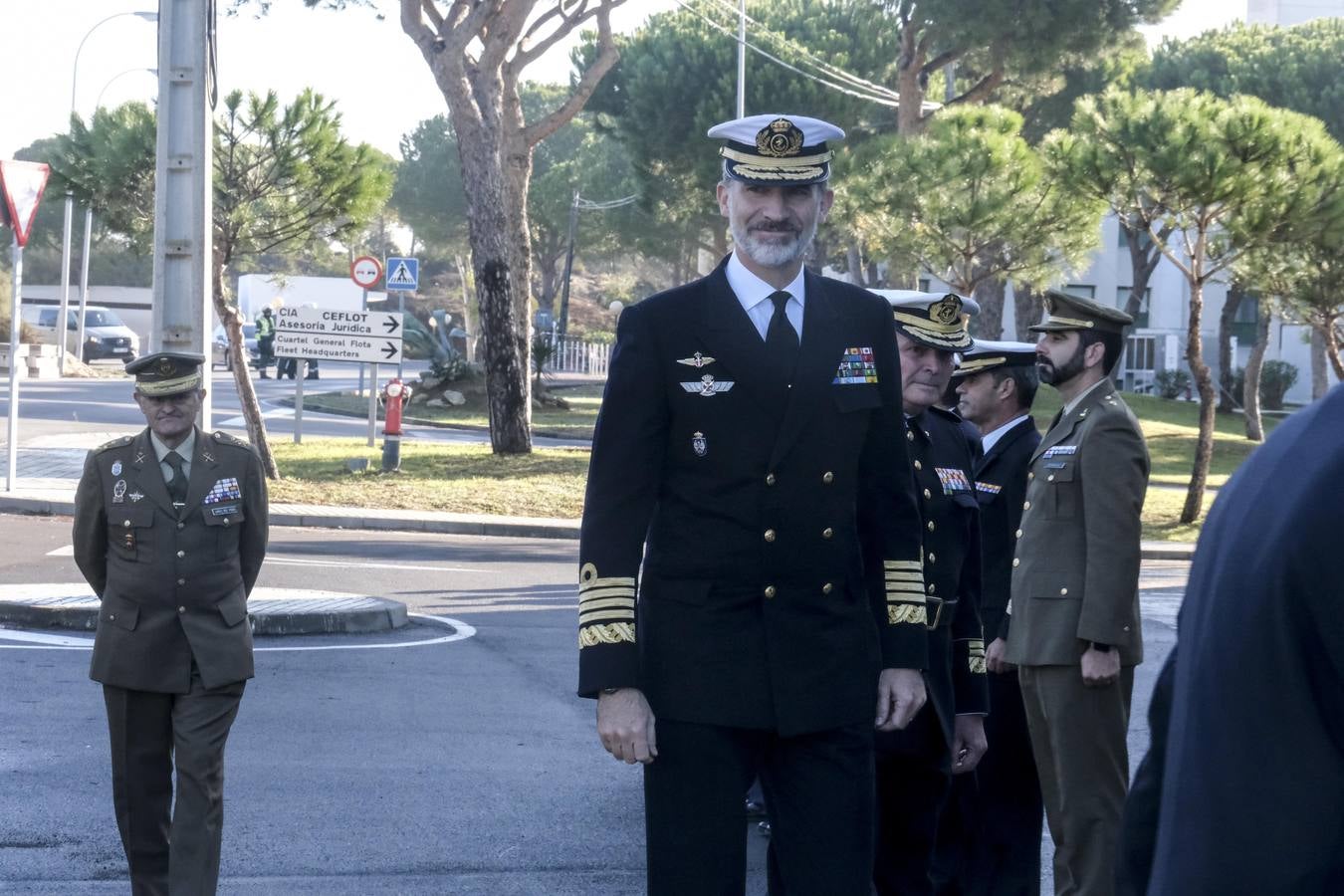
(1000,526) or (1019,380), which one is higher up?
(1019,380)

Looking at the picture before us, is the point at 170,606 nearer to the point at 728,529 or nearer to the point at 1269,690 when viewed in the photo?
the point at 728,529

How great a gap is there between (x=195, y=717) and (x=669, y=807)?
7.51 ft

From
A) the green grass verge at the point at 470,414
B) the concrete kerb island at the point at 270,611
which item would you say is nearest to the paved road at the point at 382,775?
the concrete kerb island at the point at 270,611

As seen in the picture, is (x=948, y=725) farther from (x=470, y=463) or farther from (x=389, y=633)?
(x=470, y=463)

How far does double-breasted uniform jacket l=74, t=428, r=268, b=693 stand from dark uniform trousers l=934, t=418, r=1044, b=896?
2.36 m

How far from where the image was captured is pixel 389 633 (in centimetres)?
1109

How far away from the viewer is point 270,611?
10.8 metres

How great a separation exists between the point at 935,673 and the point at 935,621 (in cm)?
15

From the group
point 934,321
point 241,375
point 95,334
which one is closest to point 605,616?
point 934,321

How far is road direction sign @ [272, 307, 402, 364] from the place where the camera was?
22484 mm

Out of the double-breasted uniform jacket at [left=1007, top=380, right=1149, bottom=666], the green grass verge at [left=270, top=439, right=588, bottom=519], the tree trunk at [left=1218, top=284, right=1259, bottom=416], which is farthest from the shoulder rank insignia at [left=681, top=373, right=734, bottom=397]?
the tree trunk at [left=1218, top=284, right=1259, bottom=416]

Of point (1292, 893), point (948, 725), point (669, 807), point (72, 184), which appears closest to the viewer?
point (1292, 893)

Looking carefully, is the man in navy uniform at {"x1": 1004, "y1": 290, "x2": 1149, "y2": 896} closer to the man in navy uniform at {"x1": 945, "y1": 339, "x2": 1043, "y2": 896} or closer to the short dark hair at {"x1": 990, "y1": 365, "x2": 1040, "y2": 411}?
the man in navy uniform at {"x1": 945, "y1": 339, "x2": 1043, "y2": 896}

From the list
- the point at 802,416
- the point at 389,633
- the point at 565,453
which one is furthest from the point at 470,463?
the point at 802,416
